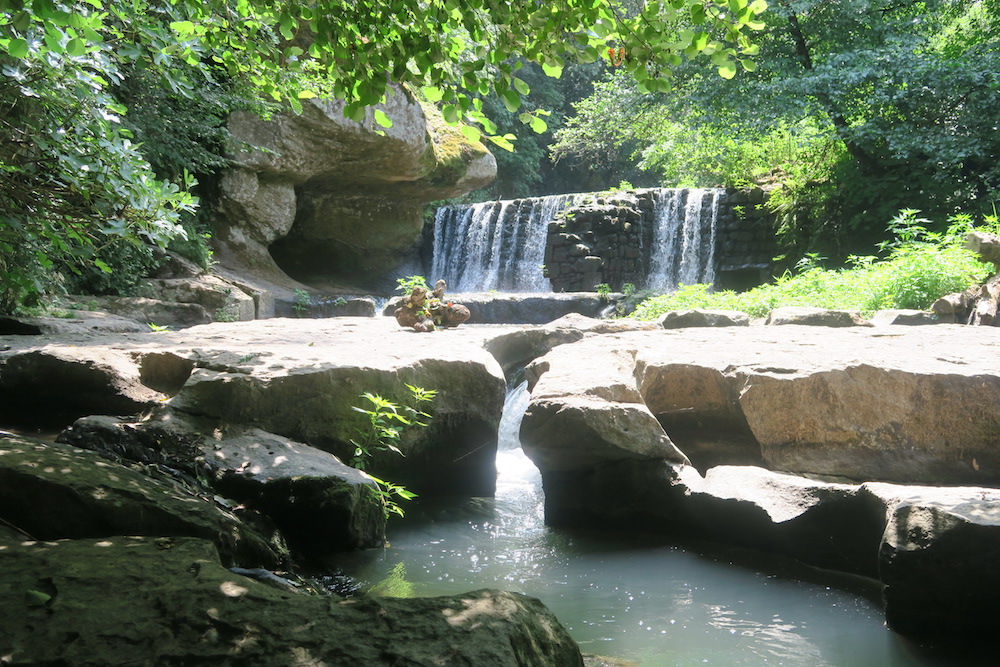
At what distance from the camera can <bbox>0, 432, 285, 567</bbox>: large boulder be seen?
7.88 feet

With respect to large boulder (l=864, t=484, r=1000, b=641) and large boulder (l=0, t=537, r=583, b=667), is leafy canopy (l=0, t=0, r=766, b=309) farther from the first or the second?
large boulder (l=864, t=484, r=1000, b=641)

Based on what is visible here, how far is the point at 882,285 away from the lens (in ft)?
30.8

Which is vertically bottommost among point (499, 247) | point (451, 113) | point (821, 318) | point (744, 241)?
point (821, 318)

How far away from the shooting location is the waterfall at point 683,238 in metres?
16.2

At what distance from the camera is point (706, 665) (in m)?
2.85

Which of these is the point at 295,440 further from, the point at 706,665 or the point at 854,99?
the point at 854,99

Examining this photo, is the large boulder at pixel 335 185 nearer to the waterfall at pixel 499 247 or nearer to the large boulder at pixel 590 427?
the waterfall at pixel 499 247

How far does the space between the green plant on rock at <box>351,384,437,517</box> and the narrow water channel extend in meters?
0.39

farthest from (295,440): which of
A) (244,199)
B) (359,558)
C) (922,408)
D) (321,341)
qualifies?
(244,199)

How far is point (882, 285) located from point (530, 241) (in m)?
9.37

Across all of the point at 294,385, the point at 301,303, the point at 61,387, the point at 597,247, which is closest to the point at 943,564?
the point at 294,385

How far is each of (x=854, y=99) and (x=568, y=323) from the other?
825 centimetres

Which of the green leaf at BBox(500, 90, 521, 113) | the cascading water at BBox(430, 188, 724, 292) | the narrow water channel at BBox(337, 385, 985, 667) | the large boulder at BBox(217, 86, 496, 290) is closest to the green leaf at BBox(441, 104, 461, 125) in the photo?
the green leaf at BBox(500, 90, 521, 113)

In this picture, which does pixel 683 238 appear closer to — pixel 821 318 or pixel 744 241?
pixel 744 241
